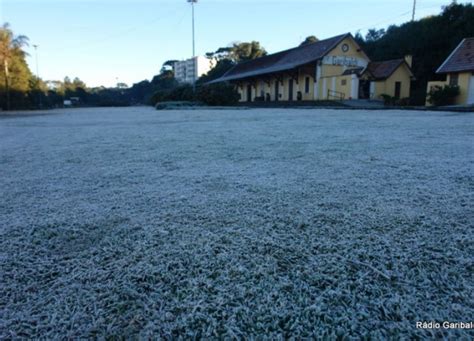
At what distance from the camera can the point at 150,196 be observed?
54.7 inches

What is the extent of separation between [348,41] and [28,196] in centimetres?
2245

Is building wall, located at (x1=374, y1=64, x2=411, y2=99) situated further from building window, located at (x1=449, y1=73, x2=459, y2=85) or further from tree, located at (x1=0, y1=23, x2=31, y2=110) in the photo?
tree, located at (x1=0, y1=23, x2=31, y2=110)

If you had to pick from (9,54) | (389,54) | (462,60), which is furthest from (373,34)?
(9,54)

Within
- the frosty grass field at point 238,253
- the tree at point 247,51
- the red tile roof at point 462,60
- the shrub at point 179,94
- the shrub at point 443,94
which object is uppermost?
the tree at point 247,51

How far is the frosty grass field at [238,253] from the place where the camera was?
2.04 feet

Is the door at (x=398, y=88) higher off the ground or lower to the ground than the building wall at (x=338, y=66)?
lower

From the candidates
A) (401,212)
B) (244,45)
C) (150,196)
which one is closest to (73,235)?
(150,196)

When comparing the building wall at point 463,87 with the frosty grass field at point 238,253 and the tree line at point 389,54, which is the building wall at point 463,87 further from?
the frosty grass field at point 238,253

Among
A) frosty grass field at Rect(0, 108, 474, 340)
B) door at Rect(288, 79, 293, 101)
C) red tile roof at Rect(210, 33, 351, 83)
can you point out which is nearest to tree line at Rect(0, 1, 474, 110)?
red tile roof at Rect(210, 33, 351, 83)

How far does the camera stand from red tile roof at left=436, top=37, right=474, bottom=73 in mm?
13166

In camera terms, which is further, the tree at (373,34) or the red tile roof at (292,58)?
the tree at (373,34)

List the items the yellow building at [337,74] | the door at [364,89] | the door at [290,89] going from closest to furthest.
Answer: the yellow building at [337,74], the door at [364,89], the door at [290,89]

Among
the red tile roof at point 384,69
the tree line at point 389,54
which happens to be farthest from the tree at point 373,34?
the red tile roof at point 384,69

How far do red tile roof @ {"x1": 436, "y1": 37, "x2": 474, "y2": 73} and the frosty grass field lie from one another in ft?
49.3
